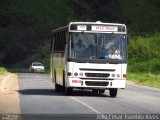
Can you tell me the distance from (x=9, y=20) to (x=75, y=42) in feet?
248

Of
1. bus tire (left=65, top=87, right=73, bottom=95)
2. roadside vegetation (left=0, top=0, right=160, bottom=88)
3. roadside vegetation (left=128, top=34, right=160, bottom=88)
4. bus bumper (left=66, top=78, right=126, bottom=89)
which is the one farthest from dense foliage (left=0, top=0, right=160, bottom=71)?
bus bumper (left=66, top=78, right=126, bottom=89)

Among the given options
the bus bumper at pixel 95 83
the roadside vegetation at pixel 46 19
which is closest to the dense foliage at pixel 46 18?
the roadside vegetation at pixel 46 19

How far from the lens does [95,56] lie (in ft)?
94.1

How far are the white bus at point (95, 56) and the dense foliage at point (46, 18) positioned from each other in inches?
2389

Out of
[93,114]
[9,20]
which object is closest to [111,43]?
[93,114]

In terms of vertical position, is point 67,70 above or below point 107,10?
below

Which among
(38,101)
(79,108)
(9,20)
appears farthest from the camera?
(9,20)

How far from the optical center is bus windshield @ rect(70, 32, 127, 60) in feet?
94.2

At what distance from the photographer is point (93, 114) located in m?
19.9

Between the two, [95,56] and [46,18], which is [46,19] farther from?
[95,56]

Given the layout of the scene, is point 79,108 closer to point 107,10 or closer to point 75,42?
point 75,42

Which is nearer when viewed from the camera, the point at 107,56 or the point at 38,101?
the point at 38,101

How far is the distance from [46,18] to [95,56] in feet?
235

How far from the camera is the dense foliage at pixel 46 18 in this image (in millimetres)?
95625
